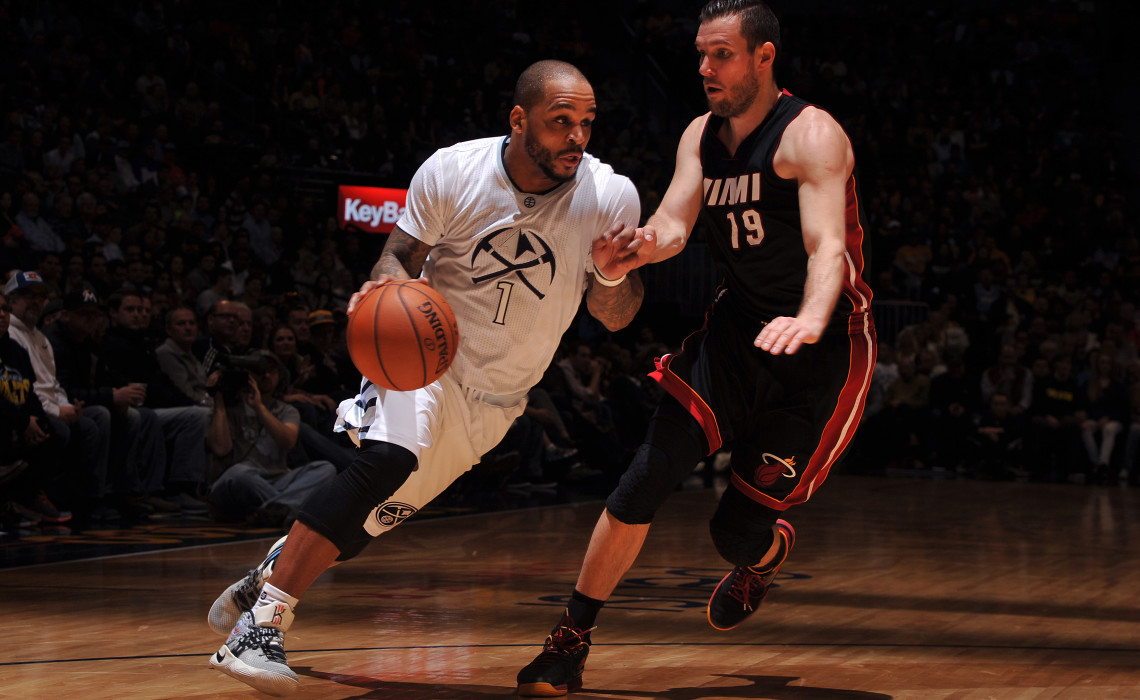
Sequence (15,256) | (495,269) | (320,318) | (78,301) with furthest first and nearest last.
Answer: (15,256), (320,318), (78,301), (495,269)

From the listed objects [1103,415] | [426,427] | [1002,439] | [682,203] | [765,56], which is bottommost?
[1002,439]

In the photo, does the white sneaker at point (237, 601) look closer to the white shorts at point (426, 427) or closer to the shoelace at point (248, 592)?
the shoelace at point (248, 592)

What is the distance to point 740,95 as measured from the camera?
3320mm

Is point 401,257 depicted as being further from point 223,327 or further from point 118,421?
point 223,327

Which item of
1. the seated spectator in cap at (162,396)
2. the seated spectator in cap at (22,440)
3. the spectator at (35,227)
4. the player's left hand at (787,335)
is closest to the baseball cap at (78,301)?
the seated spectator in cap at (162,396)

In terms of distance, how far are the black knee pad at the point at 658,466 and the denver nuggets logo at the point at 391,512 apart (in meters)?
0.55

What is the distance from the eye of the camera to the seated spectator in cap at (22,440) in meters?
6.14

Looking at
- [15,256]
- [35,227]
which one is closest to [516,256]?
[15,256]

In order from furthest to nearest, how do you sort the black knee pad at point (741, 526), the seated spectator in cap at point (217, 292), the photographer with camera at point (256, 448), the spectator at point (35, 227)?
the spectator at point (35, 227) → the seated spectator in cap at point (217, 292) → the photographer with camera at point (256, 448) → the black knee pad at point (741, 526)

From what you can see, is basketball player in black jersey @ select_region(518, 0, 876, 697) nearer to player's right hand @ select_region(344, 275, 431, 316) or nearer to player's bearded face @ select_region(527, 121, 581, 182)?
player's bearded face @ select_region(527, 121, 581, 182)

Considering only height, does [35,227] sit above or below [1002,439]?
above

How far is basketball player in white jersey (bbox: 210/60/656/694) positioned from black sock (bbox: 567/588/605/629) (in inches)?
19.2

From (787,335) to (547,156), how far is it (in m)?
0.87

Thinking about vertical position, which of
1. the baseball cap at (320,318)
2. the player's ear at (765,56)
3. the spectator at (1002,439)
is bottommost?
the spectator at (1002,439)
